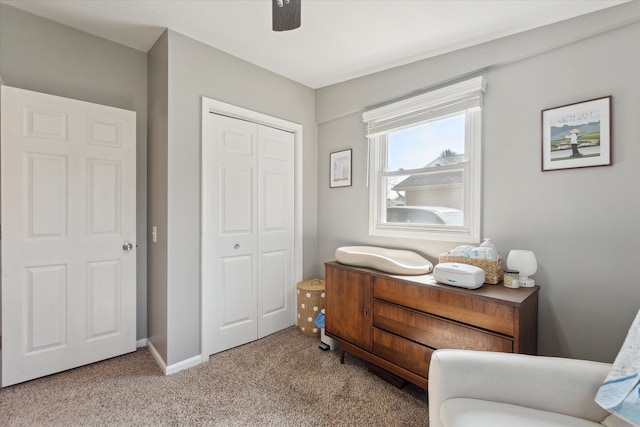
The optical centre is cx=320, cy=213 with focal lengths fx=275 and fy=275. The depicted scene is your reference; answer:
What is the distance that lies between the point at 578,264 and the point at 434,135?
1287 millimetres

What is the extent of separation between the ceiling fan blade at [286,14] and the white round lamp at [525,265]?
5.66ft

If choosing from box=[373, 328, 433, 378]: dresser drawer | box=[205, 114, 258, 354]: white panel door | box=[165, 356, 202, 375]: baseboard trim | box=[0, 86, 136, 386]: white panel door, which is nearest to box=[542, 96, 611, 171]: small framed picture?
box=[373, 328, 433, 378]: dresser drawer

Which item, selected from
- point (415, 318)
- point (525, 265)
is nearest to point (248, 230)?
point (415, 318)

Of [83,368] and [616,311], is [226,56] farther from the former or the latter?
[616,311]

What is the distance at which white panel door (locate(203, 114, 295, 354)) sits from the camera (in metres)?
2.32

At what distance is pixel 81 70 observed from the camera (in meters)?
2.16

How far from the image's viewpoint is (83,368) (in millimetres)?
2090

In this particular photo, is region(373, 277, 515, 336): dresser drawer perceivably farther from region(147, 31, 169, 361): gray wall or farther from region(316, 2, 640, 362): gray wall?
region(147, 31, 169, 361): gray wall

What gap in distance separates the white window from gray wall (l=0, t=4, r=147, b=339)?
80.8 inches

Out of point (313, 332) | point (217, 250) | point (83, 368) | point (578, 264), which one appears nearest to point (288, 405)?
point (313, 332)

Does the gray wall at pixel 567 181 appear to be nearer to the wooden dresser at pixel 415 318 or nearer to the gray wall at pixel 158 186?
the wooden dresser at pixel 415 318

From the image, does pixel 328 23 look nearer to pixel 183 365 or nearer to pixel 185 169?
pixel 185 169

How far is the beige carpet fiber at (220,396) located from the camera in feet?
5.26

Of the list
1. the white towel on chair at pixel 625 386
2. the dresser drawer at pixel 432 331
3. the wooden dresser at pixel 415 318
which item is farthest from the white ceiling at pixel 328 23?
the dresser drawer at pixel 432 331
